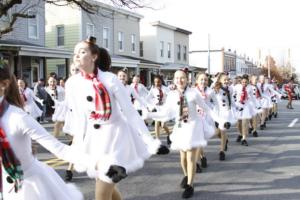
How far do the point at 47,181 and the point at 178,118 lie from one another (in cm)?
434

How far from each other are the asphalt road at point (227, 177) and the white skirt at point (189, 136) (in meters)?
0.72

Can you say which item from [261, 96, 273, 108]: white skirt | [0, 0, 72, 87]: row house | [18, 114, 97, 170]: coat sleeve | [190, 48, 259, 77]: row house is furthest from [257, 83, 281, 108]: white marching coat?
[190, 48, 259, 77]: row house

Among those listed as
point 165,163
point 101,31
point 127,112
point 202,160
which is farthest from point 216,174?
point 101,31

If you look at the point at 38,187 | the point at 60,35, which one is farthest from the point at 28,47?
the point at 38,187

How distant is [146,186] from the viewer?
302 inches

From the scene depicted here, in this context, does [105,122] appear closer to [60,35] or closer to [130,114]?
[130,114]

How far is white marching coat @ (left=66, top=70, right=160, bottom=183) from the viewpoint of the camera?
4617 mm

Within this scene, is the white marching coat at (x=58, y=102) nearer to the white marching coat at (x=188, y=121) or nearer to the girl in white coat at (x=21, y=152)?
the white marching coat at (x=188, y=121)

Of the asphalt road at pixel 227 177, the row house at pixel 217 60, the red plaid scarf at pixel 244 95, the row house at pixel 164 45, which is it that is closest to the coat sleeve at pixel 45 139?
the asphalt road at pixel 227 177

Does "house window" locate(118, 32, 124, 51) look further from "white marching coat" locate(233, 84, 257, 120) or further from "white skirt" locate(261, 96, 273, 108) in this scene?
"white marching coat" locate(233, 84, 257, 120)

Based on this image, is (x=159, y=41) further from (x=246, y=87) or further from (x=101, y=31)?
(x=246, y=87)

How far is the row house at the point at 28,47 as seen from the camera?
22812 mm

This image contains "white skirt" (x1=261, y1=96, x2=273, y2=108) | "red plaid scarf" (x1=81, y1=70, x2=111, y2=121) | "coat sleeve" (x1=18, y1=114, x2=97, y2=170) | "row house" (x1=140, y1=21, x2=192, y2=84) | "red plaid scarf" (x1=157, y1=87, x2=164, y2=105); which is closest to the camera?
"coat sleeve" (x1=18, y1=114, x2=97, y2=170)

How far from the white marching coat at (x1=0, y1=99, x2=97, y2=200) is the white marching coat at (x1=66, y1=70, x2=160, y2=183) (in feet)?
3.33
